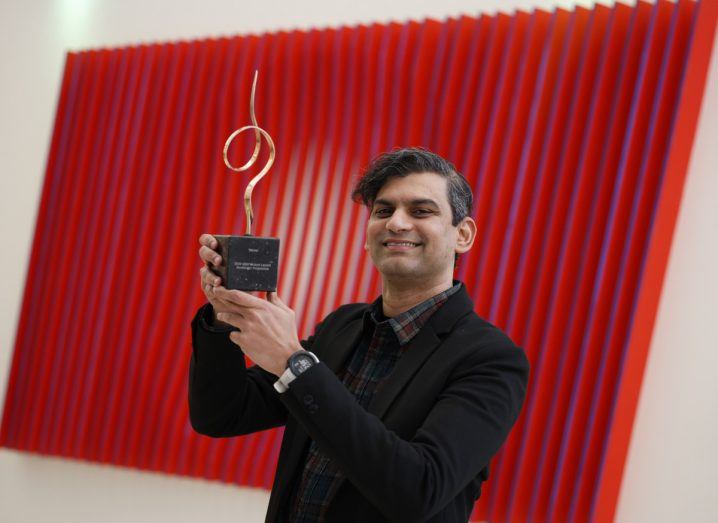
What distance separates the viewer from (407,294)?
1.62 m

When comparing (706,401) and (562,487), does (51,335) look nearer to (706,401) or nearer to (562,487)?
(562,487)

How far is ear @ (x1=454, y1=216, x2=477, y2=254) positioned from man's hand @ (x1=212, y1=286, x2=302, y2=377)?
1.62ft

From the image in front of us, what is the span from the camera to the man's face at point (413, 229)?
61.6 inches

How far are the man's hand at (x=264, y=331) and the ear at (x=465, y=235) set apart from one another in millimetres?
494

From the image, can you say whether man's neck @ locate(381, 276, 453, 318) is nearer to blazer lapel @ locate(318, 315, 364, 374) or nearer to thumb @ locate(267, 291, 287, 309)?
blazer lapel @ locate(318, 315, 364, 374)

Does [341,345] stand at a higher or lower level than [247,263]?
lower

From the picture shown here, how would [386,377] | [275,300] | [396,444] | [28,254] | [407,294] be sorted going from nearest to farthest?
[396,444], [275,300], [386,377], [407,294], [28,254]

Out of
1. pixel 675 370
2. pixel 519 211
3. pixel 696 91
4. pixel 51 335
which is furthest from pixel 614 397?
pixel 51 335

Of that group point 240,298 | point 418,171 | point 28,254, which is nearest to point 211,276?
point 240,298

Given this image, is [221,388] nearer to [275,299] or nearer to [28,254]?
[275,299]

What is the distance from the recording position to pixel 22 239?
12.9 feet

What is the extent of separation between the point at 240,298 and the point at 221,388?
32 centimetres

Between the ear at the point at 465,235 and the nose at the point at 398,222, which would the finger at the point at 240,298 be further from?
the ear at the point at 465,235

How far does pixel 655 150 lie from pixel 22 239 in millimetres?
2955
